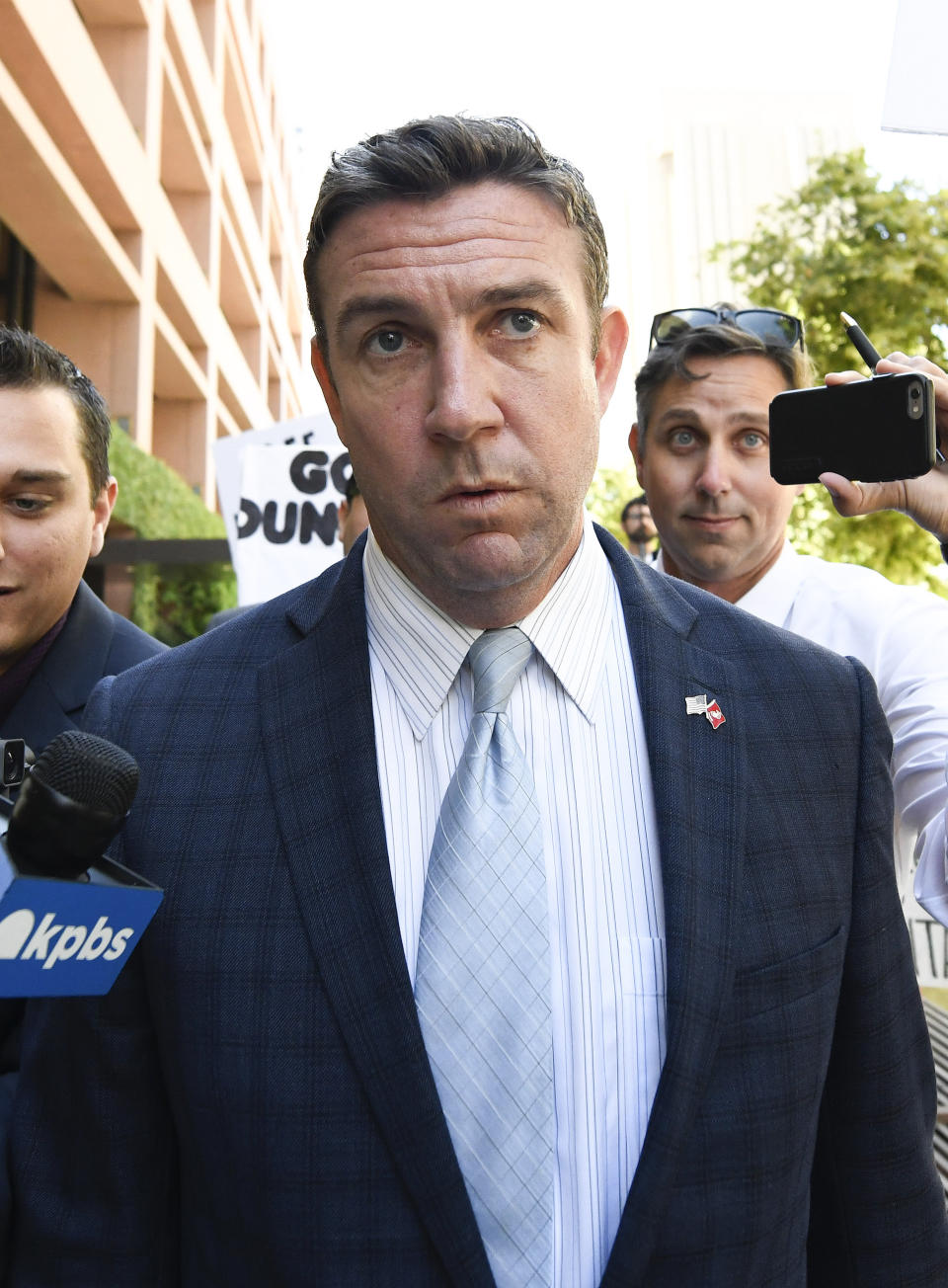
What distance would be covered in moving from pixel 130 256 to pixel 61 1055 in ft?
52.9

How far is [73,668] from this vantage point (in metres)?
2.40

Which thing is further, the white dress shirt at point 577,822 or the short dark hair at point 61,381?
the short dark hair at point 61,381

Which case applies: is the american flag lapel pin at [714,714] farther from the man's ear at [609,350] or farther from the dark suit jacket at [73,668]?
the dark suit jacket at [73,668]

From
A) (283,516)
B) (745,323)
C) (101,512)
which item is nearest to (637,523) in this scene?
(283,516)

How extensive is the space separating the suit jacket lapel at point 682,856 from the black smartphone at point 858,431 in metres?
0.35

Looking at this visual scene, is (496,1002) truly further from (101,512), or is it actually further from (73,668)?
(101,512)

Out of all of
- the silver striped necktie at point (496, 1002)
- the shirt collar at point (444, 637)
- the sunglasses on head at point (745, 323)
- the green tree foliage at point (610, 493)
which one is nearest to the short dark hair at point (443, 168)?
the shirt collar at point (444, 637)

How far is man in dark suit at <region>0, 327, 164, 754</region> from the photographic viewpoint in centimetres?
230

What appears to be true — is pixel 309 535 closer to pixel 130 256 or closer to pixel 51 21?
pixel 51 21

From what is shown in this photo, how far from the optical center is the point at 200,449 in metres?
22.2

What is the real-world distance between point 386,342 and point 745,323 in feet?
5.06

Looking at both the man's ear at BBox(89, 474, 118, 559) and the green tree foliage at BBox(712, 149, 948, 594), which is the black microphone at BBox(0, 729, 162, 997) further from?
the green tree foliage at BBox(712, 149, 948, 594)

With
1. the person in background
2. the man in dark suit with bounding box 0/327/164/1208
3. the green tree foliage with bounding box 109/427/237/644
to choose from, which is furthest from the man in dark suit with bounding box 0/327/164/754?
the green tree foliage with bounding box 109/427/237/644

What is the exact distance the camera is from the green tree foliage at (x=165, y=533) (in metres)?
14.0
